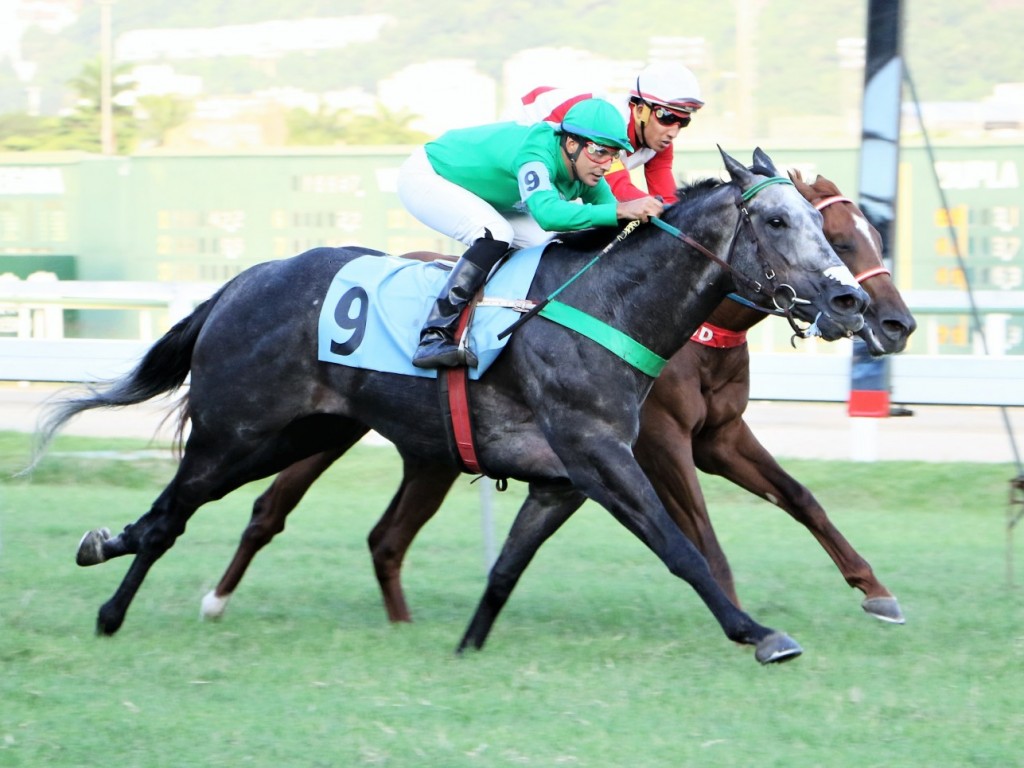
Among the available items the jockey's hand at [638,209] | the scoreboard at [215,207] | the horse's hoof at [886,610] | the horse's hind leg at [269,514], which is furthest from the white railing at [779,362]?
the scoreboard at [215,207]

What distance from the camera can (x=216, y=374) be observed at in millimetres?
5848

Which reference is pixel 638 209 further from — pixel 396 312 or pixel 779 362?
pixel 779 362

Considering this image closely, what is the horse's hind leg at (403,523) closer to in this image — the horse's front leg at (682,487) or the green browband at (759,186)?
the horse's front leg at (682,487)

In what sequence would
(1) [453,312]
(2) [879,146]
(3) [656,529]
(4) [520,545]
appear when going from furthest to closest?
(2) [879,146] → (4) [520,545] → (1) [453,312] → (3) [656,529]

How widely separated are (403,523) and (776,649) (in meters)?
2.09

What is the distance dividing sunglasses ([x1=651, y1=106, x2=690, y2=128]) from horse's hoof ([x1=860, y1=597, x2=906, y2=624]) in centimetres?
201

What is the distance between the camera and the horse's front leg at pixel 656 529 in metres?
4.74

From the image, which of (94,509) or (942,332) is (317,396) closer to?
(94,509)

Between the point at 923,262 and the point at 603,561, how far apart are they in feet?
25.3

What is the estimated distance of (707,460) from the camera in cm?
619

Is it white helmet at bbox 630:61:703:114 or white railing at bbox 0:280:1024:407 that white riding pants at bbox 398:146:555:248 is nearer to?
white helmet at bbox 630:61:703:114

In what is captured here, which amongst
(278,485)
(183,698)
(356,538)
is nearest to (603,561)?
(356,538)

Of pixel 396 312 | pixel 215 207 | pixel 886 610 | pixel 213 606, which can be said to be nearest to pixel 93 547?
pixel 213 606

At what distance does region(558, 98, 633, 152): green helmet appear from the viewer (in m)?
5.15
